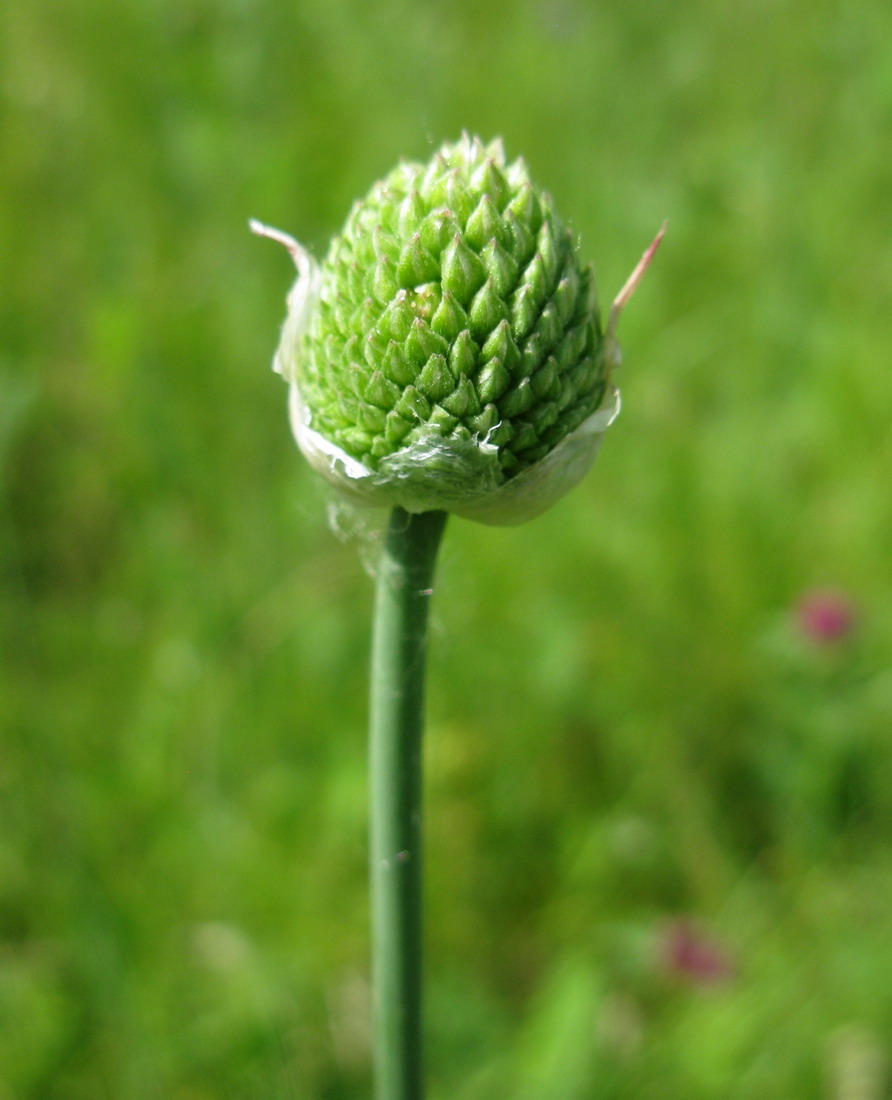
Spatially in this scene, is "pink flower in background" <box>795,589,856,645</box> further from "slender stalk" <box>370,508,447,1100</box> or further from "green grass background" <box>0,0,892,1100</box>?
"slender stalk" <box>370,508,447,1100</box>

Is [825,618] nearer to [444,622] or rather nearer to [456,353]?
[444,622]

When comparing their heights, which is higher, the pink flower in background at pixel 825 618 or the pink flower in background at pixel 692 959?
the pink flower in background at pixel 825 618

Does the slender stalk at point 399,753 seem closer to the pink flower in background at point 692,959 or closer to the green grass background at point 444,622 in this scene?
the green grass background at point 444,622

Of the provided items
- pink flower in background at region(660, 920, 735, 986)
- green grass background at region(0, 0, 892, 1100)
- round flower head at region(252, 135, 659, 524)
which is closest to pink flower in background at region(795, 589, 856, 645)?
green grass background at region(0, 0, 892, 1100)

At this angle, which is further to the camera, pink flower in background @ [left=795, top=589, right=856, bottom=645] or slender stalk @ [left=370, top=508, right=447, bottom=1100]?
pink flower in background @ [left=795, top=589, right=856, bottom=645]

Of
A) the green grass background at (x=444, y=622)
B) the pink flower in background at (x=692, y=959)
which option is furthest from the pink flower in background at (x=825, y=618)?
the pink flower in background at (x=692, y=959)

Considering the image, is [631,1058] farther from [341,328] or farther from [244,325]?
[244,325]
